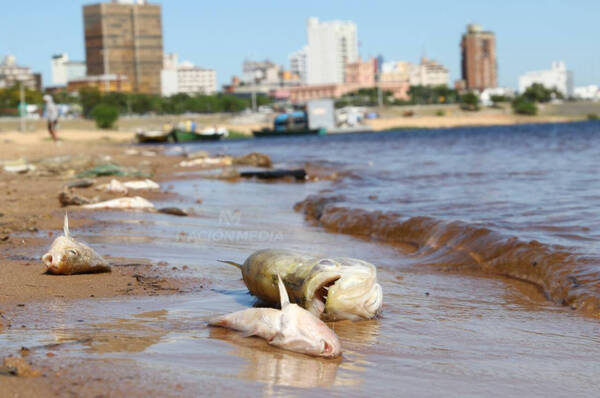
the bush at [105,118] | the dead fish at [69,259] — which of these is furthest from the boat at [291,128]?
the dead fish at [69,259]

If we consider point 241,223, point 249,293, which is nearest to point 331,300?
point 249,293

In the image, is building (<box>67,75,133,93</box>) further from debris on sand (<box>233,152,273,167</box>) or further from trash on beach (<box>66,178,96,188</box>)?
trash on beach (<box>66,178,96,188</box>)

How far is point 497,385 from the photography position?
2820 mm

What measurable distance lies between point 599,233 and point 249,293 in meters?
3.78

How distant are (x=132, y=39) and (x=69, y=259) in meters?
198

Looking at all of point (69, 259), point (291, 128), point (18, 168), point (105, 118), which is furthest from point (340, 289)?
point (105, 118)

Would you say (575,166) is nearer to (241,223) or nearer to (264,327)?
(241,223)

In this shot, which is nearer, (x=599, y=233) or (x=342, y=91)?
(x=599, y=233)

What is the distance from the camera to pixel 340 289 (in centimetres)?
363

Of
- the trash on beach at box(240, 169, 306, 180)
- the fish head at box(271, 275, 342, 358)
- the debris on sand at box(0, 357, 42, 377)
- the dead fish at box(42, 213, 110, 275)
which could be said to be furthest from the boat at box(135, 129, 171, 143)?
the debris on sand at box(0, 357, 42, 377)

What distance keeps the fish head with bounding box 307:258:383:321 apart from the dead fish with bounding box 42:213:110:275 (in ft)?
5.31

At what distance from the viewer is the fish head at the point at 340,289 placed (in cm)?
363

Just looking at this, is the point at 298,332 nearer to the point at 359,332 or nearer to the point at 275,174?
the point at 359,332

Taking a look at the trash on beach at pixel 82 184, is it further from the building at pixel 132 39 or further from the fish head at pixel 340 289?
the building at pixel 132 39
